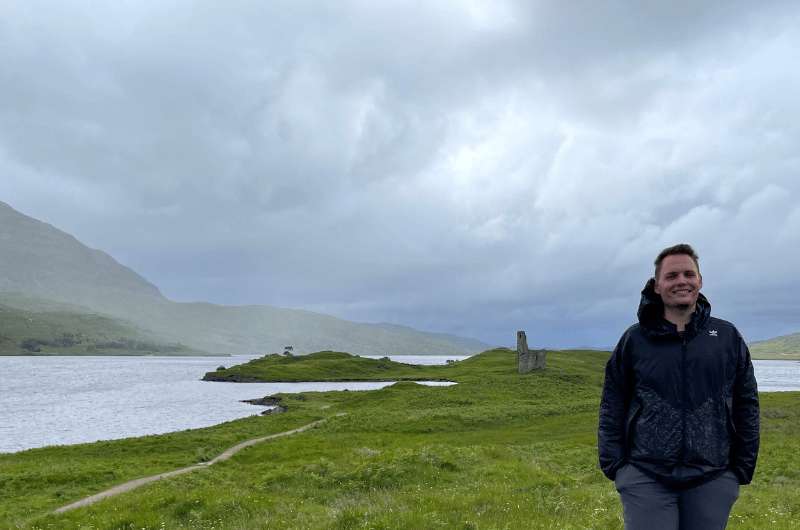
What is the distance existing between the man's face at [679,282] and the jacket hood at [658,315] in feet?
0.45

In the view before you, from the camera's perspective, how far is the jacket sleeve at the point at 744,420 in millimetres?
8406

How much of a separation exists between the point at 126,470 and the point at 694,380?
4027cm

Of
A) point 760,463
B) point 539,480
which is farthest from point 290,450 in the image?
point 760,463

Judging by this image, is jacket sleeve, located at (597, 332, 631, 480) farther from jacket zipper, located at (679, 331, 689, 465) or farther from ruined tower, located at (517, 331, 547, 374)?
ruined tower, located at (517, 331, 547, 374)

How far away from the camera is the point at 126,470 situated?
40.4m

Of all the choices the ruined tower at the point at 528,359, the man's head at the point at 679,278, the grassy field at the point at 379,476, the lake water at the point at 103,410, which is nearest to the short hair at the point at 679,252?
the man's head at the point at 679,278

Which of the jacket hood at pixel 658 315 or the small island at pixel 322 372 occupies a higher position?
the jacket hood at pixel 658 315

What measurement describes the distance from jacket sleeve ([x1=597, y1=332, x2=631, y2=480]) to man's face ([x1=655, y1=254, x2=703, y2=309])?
814 millimetres

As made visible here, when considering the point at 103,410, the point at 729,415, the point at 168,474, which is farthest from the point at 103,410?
the point at 729,415

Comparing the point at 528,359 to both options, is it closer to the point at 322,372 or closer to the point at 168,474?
the point at 322,372

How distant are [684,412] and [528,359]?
4280 inches

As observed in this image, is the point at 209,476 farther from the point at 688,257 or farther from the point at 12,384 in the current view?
the point at 12,384

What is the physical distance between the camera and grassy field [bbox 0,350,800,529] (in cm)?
1903

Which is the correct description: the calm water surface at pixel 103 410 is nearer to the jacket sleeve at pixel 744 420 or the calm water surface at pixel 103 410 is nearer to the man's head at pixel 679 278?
the man's head at pixel 679 278
